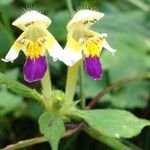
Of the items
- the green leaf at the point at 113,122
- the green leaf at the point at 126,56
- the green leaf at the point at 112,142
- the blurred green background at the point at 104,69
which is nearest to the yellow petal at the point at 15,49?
the green leaf at the point at 113,122

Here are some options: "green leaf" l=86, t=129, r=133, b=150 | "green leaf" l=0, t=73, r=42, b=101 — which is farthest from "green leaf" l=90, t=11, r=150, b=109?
"green leaf" l=0, t=73, r=42, b=101

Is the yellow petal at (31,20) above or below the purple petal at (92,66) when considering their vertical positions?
above

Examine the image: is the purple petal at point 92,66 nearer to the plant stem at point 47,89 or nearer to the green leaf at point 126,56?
the plant stem at point 47,89

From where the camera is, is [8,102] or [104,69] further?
[104,69]

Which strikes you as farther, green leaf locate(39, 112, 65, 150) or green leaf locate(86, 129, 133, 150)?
green leaf locate(86, 129, 133, 150)

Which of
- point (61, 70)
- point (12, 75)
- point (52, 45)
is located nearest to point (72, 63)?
point (52, 45)

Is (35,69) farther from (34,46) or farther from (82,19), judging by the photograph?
(82,19)

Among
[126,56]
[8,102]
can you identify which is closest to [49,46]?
[8,102]

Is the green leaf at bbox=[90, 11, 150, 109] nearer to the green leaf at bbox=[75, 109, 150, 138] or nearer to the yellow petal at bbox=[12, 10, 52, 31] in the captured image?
the green leaf at bbox=[75, 109, 150, 138]
